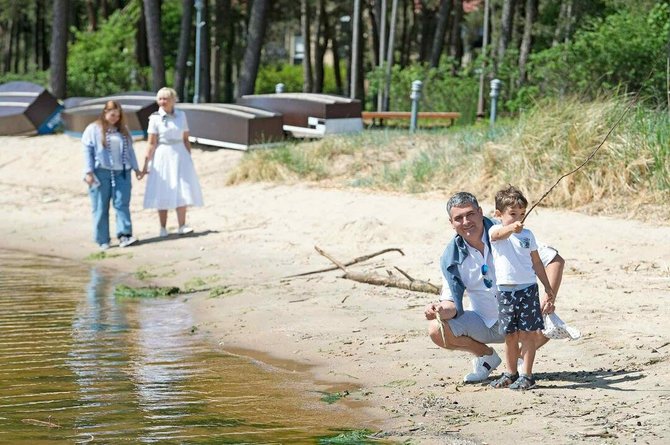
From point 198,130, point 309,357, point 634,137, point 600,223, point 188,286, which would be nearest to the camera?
point 309,357

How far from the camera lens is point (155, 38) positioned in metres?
29.0

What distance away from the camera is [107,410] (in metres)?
6.90

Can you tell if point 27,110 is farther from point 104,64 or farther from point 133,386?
point 133,386

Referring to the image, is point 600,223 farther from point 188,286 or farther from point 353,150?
point 353,150

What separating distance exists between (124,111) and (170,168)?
769 centimetres

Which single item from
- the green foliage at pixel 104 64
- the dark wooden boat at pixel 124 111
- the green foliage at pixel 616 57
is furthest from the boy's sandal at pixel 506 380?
the green foliage at pixel 104 64

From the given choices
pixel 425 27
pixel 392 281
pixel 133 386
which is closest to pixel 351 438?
pixel 133 386

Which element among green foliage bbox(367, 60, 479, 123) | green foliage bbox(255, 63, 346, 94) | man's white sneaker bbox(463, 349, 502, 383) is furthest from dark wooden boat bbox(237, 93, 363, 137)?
green foliage bbox(255, 63, 346, 94)

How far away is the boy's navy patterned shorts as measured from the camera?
6.74m

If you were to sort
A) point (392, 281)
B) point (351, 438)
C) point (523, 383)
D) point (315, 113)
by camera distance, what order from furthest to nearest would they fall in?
point (315, 113) < point (392, 281) < point (523, 383) < point (351, 438)

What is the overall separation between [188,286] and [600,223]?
4147 millimetres

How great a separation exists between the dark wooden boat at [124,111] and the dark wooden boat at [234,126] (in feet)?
4.71

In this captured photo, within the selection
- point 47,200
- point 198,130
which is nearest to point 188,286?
point 47,200

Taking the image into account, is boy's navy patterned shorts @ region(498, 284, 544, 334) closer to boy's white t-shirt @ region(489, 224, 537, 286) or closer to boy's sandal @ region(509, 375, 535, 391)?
boy's white t-shirt @ region(489, 224, 537, 286)
